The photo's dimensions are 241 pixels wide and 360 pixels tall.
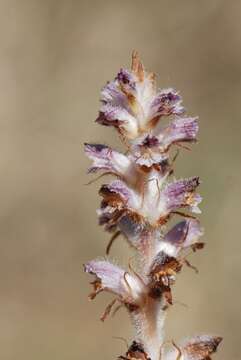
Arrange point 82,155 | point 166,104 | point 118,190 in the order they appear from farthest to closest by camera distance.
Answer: point 82,155, point 166,104, point 118,190

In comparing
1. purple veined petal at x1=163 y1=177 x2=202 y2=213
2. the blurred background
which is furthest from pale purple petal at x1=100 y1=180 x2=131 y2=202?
the blurred background

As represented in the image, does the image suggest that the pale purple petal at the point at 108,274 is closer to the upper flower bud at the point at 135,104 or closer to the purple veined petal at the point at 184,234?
the purple veined petal at the point at 184,234

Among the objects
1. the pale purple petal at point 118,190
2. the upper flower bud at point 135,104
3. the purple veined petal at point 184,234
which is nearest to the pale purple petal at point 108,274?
the purple veined petal at point 184,234

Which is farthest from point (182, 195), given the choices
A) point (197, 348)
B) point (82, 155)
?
point (82, 155)

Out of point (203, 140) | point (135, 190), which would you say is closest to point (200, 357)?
point (135, 190)

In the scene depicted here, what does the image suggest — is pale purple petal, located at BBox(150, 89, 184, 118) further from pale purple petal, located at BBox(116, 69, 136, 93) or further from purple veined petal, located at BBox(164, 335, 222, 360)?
purple veined petal, located at BBox(164, 335, 222, 360)

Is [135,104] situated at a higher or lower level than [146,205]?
higher

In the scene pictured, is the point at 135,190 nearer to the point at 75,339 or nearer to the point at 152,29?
the point at 75,339

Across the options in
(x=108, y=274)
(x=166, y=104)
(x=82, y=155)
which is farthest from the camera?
(x=82, y=155)

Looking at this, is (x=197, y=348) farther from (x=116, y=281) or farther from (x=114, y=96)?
(x=114, y=96)
